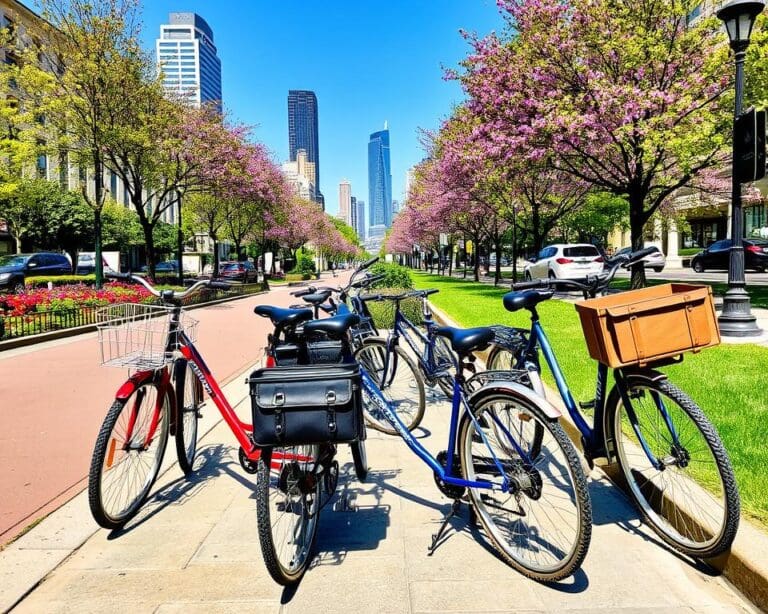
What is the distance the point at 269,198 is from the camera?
94.8ft

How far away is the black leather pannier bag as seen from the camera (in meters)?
2.57

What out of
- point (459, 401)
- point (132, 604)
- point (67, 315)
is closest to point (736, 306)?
point (459, 401)

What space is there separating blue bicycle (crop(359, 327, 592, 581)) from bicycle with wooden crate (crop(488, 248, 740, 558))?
0.41 m

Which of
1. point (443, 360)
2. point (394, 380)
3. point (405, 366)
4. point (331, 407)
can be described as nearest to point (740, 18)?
point (443, 360)

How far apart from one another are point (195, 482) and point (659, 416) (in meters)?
3.11

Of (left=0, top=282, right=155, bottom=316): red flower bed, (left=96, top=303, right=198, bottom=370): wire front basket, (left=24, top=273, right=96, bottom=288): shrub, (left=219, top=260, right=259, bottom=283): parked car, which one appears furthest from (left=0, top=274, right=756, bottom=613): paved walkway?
(left=219, top=260, right=259, bottom=283): parked car

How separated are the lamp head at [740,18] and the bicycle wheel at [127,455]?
9.39 metres

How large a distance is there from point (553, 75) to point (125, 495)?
1375cm

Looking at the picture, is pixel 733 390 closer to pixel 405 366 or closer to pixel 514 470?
pixel 405 366

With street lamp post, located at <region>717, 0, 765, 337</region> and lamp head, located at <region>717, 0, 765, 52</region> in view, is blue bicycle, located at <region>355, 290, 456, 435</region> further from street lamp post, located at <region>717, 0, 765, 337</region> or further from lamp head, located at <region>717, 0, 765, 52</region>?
lamp head, located at <region>717, 0, 765, 52</region>

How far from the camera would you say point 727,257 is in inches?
1184

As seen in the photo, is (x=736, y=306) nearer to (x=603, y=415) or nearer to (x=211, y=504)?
(x=603, y=415)

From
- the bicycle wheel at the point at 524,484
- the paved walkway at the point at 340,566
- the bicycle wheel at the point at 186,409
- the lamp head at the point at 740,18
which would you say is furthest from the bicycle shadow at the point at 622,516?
Answer: the lamp head at the point at 740,18

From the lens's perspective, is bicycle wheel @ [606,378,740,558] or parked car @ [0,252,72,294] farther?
parked car @ [0,252,72,294]
